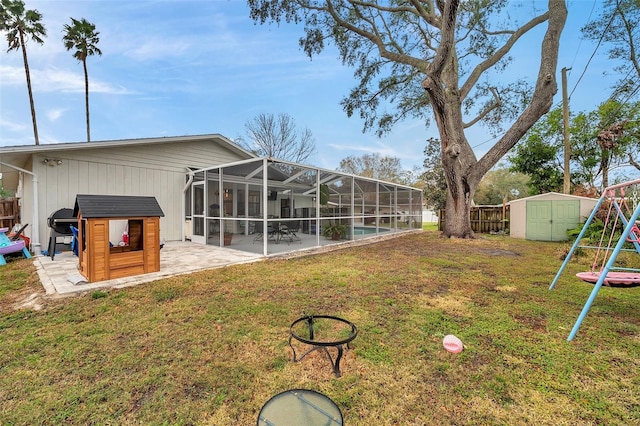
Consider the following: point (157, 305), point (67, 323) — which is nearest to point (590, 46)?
point (157, 305)

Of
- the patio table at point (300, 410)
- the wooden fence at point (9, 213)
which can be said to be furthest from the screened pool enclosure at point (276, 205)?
the wooden fence at point (9, 213)

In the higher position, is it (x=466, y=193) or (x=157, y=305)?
(x=466, y=193)

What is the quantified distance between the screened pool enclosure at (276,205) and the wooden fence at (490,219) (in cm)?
642

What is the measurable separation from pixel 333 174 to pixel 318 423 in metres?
7.57

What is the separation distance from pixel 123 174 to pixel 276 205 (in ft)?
15.6

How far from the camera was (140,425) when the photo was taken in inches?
59.2

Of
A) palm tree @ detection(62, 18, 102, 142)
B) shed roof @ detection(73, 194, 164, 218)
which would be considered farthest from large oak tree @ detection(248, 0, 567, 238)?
palm tree @ detection(62, 18, 102, 142)

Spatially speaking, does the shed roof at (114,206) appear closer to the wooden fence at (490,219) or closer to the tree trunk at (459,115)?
the tree trunk at (459,115)

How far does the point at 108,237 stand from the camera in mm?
4266

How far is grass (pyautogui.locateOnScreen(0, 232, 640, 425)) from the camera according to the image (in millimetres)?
1632

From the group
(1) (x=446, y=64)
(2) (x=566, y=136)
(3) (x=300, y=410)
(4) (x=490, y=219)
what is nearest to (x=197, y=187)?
(3) (x=300, y=410)

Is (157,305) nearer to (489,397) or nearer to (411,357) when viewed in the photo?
(411,357)

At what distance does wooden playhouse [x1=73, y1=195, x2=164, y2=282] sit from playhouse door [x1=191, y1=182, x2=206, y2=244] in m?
3.65

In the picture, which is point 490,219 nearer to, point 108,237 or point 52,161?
point 108,237
